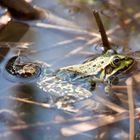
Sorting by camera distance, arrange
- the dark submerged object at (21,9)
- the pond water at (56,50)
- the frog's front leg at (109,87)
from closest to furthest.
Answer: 1. the pond water at (56,50)
2. the frog's front leg at (109,87)
3. the dark submerged object at (21,9)

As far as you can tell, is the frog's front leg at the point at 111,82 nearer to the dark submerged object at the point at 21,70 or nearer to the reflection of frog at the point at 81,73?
the reflection of frog at the point at 81,73

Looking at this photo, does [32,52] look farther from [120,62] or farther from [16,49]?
[120,62]

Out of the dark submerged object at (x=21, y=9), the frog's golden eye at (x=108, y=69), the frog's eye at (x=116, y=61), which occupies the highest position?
the dark submerged object at (x=21, y=9)

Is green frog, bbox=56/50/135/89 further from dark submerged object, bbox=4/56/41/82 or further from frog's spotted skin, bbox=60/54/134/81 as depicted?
dark submerged object, bbox=4/56/41/82

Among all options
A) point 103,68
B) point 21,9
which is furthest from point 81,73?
point 21,9

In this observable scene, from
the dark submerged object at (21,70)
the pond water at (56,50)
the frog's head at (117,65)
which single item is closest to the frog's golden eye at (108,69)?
the frog's head at (117,65)

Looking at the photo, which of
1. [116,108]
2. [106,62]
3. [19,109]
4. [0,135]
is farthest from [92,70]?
[0,135]

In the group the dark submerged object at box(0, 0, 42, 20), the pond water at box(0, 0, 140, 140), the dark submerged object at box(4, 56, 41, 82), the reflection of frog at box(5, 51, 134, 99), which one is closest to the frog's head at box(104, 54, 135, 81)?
the reflection of frog at box(5, 51, 134, 99)

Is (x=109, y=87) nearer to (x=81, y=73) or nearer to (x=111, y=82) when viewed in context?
(x=111, y=82)
